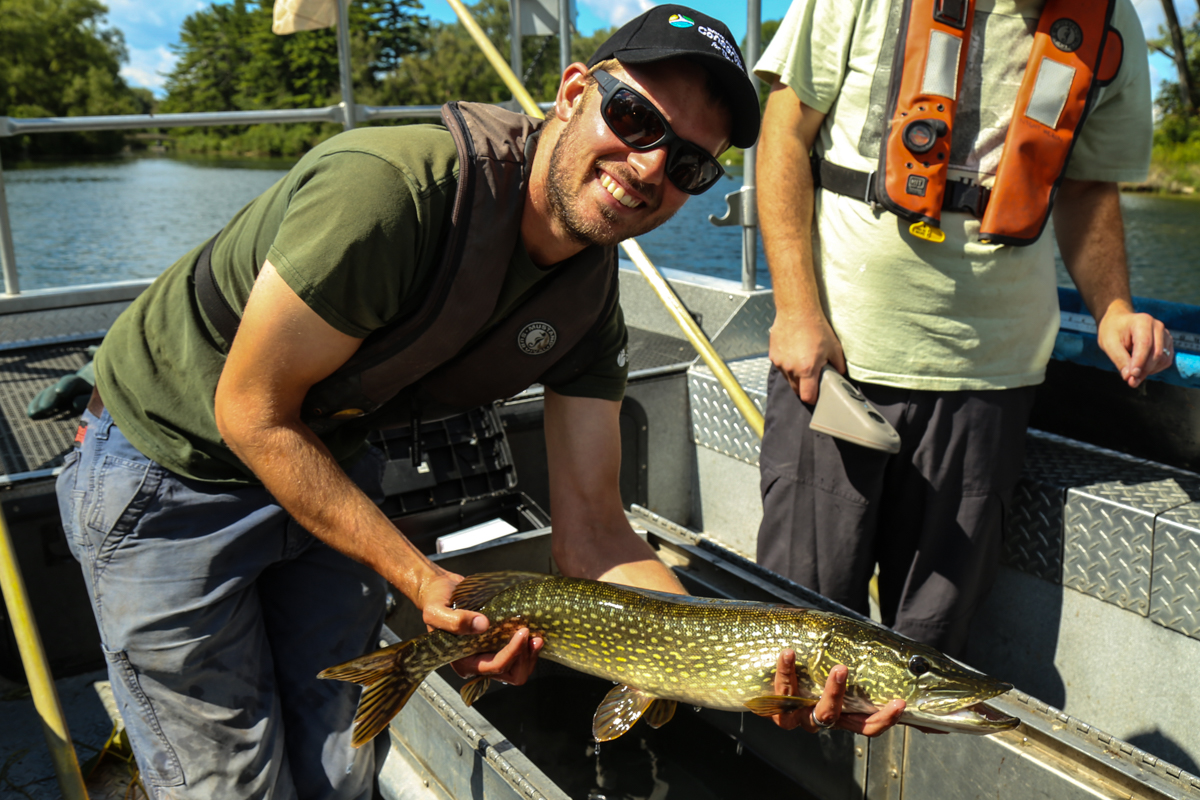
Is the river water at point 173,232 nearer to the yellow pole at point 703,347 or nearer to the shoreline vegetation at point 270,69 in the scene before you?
the yellow pole at point 703,347

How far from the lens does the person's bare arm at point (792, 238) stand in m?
2.64

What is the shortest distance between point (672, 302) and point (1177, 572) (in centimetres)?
223

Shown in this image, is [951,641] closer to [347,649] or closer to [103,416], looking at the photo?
[347,649]

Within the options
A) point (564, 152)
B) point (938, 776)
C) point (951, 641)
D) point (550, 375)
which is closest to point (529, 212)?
point (564, 152)

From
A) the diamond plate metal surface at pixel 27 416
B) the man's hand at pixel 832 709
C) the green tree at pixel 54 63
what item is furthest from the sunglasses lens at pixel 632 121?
the green tree at pixel 54 63

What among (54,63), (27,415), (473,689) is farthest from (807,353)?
(54,63)

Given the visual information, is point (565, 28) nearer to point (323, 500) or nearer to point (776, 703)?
point (323, 500)

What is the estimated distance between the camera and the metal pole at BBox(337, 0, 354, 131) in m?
5.07

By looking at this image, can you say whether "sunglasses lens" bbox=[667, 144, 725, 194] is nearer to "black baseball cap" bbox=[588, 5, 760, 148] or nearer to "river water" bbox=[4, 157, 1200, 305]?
"black baseball cap" bbox=[588, 5, 760, 148]

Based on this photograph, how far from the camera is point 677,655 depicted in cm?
203

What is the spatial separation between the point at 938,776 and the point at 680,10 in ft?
6.29

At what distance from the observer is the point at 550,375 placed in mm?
2406

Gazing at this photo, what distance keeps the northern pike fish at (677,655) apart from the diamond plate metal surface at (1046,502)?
3.44ft

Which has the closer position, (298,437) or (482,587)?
(298,437)
